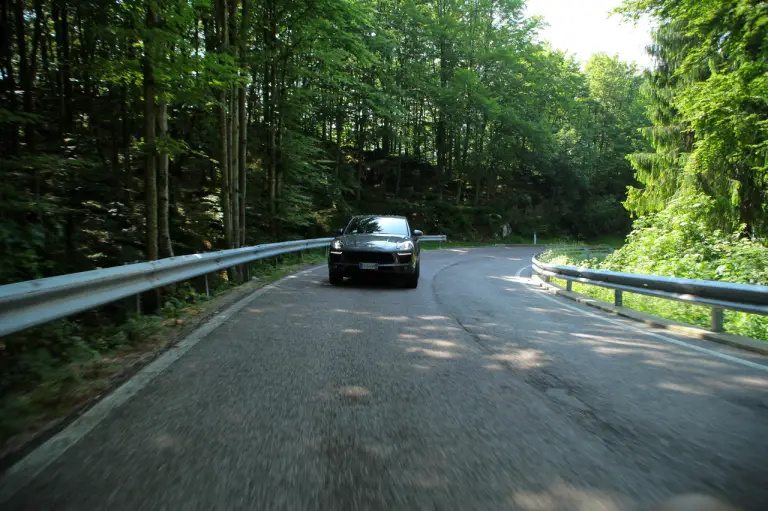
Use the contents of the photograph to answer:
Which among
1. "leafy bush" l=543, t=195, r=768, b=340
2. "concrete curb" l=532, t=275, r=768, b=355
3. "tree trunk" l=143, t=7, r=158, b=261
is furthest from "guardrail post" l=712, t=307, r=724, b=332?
"tree trunk" l=143, t=7, r=158, b=261

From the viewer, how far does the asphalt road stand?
2164 millimetres

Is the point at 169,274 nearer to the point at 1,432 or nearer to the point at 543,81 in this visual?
the point at 1,432

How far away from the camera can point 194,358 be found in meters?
4.41

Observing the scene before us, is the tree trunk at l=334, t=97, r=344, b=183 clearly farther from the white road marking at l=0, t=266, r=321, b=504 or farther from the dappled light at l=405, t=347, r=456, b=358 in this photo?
the white road marking at l=0, t=266, r=321, b=504

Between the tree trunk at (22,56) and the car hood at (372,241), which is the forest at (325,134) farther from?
the car hood at (372,241)

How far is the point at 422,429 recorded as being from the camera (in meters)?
2.90

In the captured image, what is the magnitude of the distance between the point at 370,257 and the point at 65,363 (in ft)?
20.5

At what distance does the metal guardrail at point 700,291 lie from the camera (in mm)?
5141

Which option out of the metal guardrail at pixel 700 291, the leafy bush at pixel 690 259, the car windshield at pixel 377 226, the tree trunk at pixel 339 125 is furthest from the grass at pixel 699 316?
the tree trunk at pixel 339 125

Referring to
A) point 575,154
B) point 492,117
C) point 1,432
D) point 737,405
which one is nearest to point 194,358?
point 1,432

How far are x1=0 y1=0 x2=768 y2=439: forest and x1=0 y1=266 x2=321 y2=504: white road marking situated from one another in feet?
1.01

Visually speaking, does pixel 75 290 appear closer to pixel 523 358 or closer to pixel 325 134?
pixel 523 358

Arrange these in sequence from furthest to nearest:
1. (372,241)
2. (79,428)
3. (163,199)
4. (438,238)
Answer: (438,238)
(372,241)
(163,199)
(79,428)

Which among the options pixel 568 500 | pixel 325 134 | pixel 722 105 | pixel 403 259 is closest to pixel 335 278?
pixel 403 259
